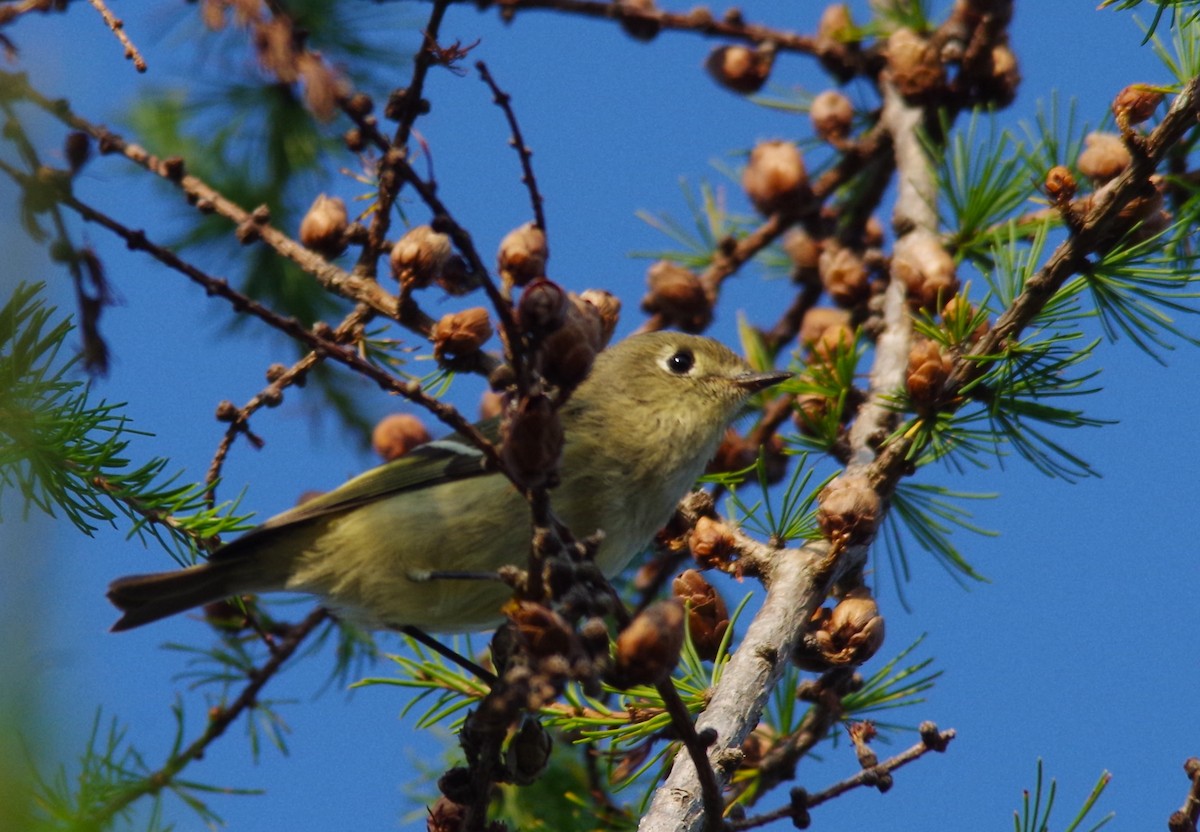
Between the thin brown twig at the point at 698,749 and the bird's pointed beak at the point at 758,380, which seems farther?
the bird's pointed beak at the point at 758,380

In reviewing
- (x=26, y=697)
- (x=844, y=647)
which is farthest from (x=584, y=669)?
(x=844, y=647)

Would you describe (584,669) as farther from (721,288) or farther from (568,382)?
(721,288)

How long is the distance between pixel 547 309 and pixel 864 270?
79.9 inches

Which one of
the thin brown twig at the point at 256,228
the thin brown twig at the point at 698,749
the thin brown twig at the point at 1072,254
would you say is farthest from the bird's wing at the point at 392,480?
the thin brown twig at the point at 698,749

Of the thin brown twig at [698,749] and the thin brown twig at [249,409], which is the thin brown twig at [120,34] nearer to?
the thin brown twig at [249,409]

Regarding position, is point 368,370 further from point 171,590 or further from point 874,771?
point 171,590

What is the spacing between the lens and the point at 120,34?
2131 mm

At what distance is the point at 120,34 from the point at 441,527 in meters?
1.21

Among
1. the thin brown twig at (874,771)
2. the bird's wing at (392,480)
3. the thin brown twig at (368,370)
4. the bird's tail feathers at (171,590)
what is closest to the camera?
the thin brown twig at (368,370)

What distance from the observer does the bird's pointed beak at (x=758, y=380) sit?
10.0ft

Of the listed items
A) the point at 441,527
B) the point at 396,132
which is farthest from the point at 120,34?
the point at 441,527

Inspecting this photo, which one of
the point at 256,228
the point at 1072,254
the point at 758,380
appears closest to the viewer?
the point at 1072,254

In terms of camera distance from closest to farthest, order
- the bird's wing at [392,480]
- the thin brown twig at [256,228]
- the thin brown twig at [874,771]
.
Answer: the thin brown twig at [874,771], the thin brown twig at [256,228], the bird's wing at [392,480]

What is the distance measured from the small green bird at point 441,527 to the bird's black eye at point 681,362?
221 millimetres
